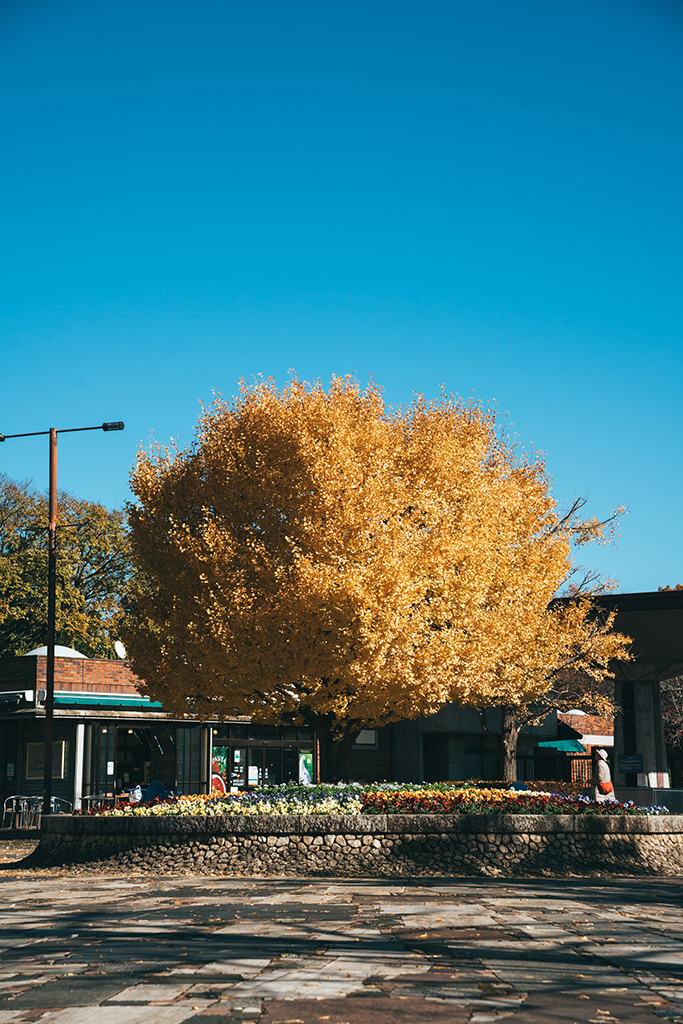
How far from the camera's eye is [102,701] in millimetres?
28719

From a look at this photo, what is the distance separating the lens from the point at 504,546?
2331cm

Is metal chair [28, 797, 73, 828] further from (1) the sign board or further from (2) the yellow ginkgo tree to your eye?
(1) the sign board

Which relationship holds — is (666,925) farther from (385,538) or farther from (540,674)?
(540,674)

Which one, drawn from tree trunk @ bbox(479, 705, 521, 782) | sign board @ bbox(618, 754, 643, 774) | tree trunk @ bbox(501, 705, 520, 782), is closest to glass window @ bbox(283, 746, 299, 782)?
tree trunk @ bbox(479, 705, 521, 782)

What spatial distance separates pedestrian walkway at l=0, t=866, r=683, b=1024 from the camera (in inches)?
268

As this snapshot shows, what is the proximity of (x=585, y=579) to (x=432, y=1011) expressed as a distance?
74.2ft

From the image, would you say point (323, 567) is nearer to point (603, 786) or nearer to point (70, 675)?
point (603, 786)

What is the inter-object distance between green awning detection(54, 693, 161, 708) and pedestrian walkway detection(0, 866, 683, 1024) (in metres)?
14.1

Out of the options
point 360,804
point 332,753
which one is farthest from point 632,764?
point 360,804

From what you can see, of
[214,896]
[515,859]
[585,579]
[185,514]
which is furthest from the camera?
[585,579]

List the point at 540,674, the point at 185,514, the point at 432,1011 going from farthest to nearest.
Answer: the point at 540,674 → the point at 185,514 → the point at 432,1011

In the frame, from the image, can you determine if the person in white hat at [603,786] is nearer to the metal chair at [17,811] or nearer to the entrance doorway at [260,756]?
the entrance doorway at [260,756]

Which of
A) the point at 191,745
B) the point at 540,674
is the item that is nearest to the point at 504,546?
the point at 540,674

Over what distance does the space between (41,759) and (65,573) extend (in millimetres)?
19555
